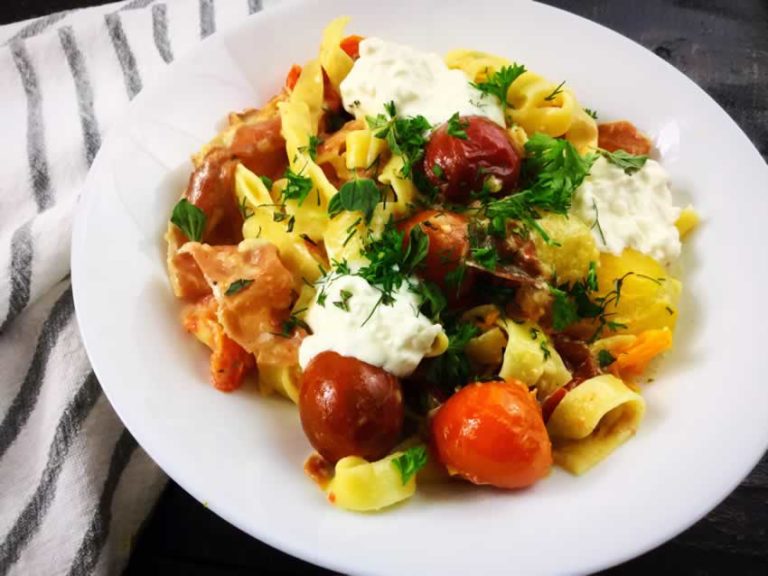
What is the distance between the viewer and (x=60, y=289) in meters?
3.31

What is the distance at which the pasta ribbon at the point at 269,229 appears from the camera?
301 centimetres

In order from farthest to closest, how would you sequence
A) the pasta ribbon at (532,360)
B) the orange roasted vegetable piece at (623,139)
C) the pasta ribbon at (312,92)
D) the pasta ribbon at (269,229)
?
the orange roasted vegetable piece at (623,139), the pasta ribbon at (312,92), the pasta ribbon at (269,229), the pasta ribbon at (532,360)

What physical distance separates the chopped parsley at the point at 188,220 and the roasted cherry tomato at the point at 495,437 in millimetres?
1161

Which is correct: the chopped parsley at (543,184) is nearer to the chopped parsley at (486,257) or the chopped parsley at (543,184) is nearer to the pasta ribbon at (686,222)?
the chopped parsley at (486,257)

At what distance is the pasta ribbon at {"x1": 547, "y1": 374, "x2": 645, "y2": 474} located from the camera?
2.69m

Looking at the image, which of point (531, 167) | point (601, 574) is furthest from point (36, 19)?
point (601, 574)

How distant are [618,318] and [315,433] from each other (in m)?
1.20

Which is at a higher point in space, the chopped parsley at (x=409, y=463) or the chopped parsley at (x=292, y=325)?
the chopped parsley at (x=292, y=325)

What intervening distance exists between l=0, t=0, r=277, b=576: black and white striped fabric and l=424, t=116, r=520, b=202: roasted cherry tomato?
147 cm

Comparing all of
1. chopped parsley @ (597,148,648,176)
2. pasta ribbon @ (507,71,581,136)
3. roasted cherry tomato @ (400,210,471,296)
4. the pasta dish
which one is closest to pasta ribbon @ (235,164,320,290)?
the pasta dish

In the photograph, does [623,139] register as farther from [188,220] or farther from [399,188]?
[188,220]

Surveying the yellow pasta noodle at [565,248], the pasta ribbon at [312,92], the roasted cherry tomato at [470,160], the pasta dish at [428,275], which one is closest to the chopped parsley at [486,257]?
the pasta dish at [428,275]

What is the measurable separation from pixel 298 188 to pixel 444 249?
62 cm

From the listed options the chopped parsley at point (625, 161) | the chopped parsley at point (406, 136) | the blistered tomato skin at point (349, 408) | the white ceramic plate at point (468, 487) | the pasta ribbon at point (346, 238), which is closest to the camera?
the white ceramic plate at point (468, 487)
